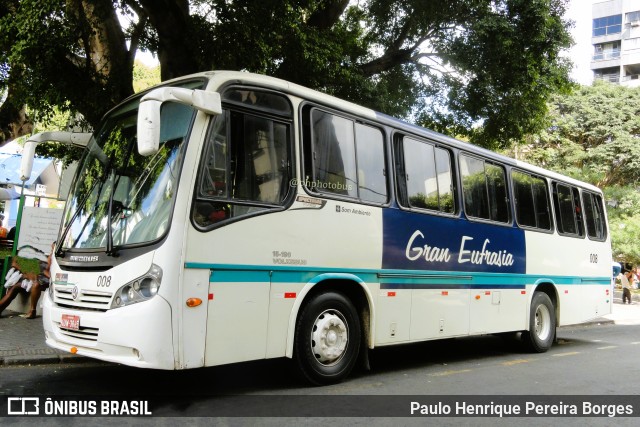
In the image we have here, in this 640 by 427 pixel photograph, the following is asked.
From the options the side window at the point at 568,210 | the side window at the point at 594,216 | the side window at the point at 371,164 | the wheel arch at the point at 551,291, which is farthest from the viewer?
the side window at the point at 594,216

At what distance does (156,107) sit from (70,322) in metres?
2.24

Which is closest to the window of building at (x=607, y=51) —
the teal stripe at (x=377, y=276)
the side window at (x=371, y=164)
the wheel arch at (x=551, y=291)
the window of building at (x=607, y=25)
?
the window of building at (x=607, y=25)

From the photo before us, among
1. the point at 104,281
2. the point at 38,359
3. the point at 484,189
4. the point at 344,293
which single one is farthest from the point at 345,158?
the point at 38,359

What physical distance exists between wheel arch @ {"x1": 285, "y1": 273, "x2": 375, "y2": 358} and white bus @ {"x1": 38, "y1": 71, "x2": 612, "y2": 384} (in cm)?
2

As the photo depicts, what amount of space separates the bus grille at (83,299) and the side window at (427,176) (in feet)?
12.8

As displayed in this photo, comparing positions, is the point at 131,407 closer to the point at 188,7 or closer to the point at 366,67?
the point at 188,7

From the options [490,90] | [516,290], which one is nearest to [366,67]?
[490,90]

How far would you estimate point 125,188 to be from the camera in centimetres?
579

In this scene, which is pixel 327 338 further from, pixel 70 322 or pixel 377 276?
pixel 70 322

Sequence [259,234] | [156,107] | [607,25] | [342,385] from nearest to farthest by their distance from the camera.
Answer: [156,107] < [259,234] < [342,385] < [607,25]

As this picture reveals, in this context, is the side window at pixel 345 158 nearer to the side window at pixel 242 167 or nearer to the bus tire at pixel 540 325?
the side window at pixel 242 167

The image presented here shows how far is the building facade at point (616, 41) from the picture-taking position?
58.4 m

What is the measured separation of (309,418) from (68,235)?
3.06 meters

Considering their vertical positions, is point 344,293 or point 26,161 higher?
point 26,161
